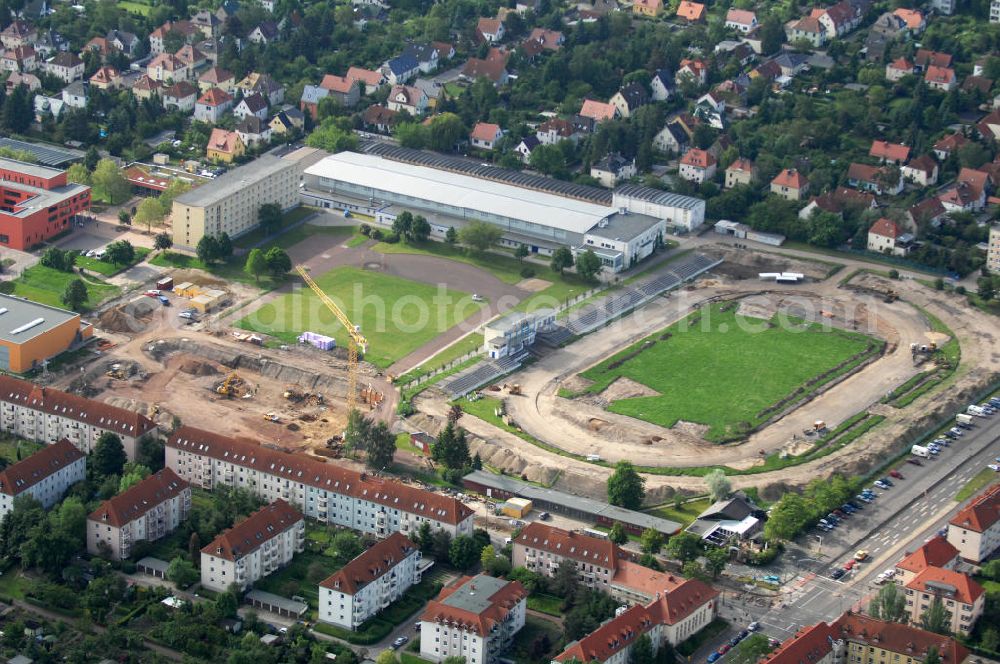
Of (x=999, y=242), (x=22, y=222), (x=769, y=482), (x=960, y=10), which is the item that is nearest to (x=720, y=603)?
(x=769, y=482)

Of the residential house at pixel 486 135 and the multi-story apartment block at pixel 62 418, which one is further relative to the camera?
the residential house at pixel 486 135

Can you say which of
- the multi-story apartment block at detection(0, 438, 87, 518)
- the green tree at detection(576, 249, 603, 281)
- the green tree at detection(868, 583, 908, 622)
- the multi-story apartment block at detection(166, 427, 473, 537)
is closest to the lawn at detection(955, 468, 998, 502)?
the green tree at detection(868, 583, 908, 622)

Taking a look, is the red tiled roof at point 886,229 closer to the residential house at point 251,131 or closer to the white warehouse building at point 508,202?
the white warehouse building at point 508,202

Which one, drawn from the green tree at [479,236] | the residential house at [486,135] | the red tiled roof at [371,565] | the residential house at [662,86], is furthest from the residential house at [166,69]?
the red tiled roof at [371,565]

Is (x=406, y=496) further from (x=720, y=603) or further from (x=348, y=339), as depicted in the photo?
(x=348, y=339)

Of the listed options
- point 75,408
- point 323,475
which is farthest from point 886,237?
point 75,408

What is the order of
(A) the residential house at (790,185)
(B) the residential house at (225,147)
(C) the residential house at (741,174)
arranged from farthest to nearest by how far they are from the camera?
1. (B) the residential house at (225,147)
2. (C) the residential house at (741,174)
3. (A) the residential house at (790,185)

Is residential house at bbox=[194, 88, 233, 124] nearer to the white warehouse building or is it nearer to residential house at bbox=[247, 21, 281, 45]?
the white warehouse building
